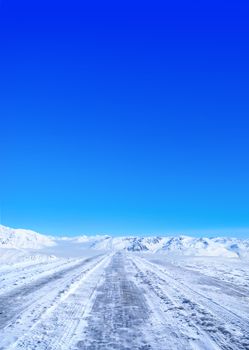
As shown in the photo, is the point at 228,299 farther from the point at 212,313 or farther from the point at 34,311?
the point at 34,311

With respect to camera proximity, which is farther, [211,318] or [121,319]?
[211,318]

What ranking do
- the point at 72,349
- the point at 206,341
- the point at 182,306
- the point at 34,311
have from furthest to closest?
the point at 182,306, the point at 34,311, the point at 206,341, the point at 72,349

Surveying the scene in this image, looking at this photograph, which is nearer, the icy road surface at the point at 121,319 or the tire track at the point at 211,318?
the icy road surface at the point at 121,319

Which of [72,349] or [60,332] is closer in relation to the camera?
[72,349]

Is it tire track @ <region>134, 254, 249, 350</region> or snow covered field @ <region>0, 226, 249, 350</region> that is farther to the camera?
tire track @ <region>134, 254, 249, 350</region>

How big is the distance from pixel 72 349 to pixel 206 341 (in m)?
2.30

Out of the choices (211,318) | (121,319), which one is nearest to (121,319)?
(121,319)

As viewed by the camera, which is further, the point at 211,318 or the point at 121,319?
the point at 211,318

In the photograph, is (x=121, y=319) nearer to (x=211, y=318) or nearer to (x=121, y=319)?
(x=121, y=319)

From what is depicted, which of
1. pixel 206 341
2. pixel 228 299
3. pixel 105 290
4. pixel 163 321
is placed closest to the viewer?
pixel 206 341

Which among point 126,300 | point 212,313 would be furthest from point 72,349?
point 126,300

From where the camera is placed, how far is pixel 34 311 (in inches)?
391

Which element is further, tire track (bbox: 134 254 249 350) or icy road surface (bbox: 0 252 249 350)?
tire track (bbox: 134 254 249 350)

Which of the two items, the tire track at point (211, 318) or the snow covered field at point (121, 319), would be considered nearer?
the snow covered field at point (121, 319)
